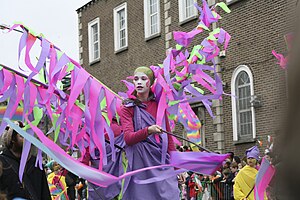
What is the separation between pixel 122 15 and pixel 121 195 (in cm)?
2041

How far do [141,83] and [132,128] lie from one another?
49 cm

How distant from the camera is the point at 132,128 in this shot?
538 centimetres

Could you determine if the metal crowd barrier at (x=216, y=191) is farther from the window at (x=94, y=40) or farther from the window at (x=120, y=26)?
the window at (x=94, y=40)

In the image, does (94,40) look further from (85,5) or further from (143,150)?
Result: (143,150)

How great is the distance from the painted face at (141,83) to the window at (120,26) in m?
19.4

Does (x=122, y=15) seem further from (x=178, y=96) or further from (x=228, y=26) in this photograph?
(x=178, y=96)

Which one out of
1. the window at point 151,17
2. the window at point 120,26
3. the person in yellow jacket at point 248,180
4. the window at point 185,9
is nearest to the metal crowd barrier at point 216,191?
the person in yellow jacket at point 248,180

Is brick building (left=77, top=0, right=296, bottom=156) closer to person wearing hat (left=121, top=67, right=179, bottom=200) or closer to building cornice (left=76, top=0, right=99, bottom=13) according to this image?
building cornice (left=76, top=0, right=99, bottom=13)

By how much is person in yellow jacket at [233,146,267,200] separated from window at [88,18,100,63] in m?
17.7

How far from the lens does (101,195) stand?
594 cm

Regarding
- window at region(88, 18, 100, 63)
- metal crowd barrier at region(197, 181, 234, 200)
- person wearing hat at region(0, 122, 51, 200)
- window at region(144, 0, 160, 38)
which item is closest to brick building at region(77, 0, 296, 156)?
window at region(144, 0, 160, 38)

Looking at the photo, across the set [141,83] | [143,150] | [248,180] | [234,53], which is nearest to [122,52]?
[234,53]

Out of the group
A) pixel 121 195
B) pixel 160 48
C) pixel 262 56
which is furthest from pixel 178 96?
pixel 160 48

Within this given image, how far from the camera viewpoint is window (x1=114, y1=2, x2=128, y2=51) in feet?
82.4
